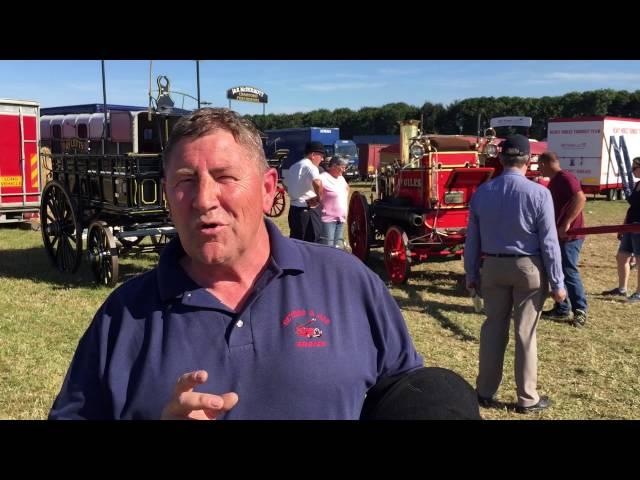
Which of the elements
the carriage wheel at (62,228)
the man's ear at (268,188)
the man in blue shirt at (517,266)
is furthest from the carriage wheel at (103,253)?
the man's ear at (268,188)

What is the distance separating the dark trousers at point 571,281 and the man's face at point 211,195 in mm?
5410

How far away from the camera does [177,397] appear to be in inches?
49.6

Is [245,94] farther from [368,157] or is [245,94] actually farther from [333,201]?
[333,201]

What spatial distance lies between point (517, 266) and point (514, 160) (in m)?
0.75

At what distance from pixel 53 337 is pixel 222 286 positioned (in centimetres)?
475

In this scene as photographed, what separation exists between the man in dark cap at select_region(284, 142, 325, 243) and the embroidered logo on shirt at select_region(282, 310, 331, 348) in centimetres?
584

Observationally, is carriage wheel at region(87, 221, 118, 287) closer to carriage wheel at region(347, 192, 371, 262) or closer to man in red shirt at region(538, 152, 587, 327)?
carriage wheel at region(347, 192, 371, 262)

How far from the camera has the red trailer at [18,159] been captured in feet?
40.0

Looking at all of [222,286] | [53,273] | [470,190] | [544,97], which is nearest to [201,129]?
[222,286]

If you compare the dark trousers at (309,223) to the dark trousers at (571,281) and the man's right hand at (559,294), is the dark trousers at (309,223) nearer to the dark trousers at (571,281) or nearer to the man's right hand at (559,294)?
the dark trousers at (571,281)

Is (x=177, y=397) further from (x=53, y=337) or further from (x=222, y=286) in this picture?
(x=53, y=337)

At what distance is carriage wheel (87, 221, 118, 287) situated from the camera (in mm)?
7539

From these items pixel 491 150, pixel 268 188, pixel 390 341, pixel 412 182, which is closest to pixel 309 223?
pixel 412 182

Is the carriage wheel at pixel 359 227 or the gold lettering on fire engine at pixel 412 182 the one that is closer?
the gold lettering on fire engine at pixel 412 182
